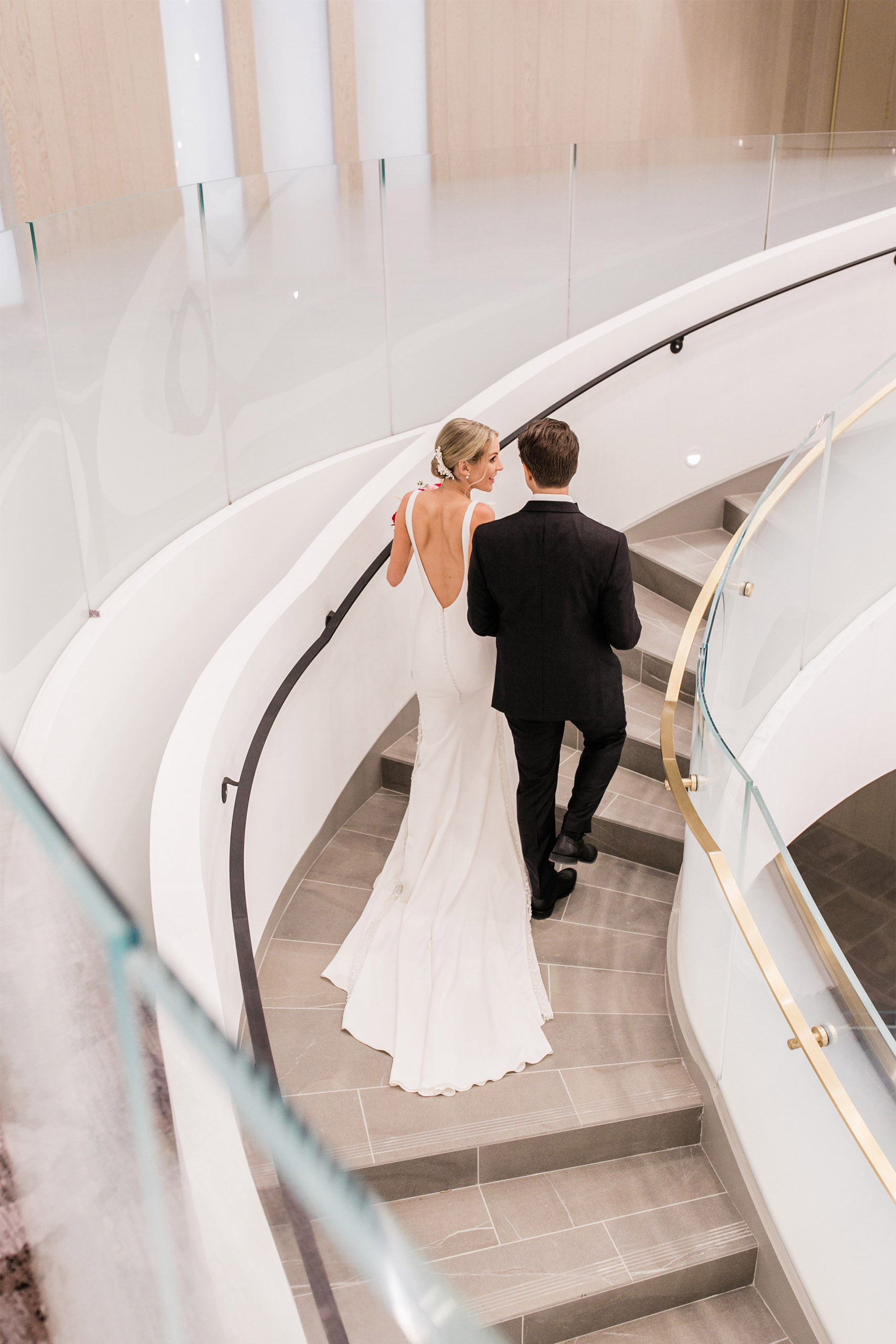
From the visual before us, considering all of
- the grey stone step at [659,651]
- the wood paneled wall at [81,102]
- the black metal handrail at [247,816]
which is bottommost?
the grey stone step at [659,651]

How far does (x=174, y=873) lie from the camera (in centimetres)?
266

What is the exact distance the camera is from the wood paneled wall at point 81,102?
17.1 feet

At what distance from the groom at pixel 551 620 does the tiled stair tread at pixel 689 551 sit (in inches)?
75.2

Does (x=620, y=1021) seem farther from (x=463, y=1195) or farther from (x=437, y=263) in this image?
(x=437, y=263)

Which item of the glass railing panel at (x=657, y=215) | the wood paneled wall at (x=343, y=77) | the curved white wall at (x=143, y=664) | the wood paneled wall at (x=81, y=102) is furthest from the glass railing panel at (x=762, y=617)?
the wood paneled wall at (x=343, y=77)

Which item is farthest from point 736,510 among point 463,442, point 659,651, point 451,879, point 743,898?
point 743,898

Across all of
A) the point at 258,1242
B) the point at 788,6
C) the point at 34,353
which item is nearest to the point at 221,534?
the point at 34,353

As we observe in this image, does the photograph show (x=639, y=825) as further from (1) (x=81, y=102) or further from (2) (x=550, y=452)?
(1) (x=81, y=102)

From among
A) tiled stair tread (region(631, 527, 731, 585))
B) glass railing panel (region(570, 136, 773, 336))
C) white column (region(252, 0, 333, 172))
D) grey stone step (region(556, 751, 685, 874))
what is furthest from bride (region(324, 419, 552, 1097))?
white column (region(252, 0, 333, 172))

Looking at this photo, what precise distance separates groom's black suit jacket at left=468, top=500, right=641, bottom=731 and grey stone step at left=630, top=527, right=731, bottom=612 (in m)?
1.91

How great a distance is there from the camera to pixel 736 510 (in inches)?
236

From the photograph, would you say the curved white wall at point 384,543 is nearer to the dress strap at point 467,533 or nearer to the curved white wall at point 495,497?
the curved white wall at point 495,497

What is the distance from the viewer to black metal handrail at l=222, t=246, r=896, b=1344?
37.6 inches

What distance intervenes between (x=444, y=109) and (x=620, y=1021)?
6.79 meters
